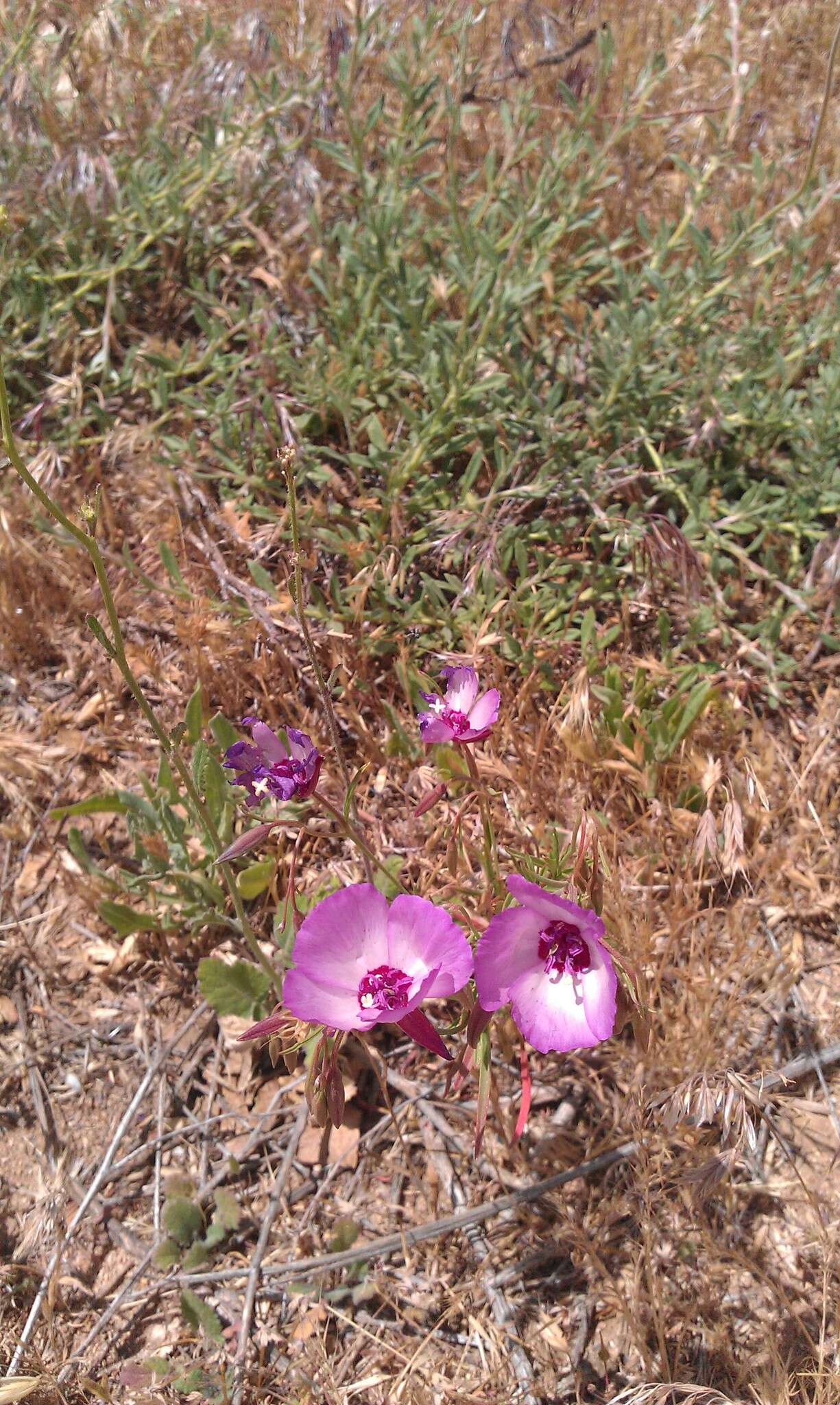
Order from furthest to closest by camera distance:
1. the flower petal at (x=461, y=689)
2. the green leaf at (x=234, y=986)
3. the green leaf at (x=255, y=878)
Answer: the green leaf at (x=255, y=878), the green leaf at (x=234, y=986), the flower petal at (x=461, y=689)

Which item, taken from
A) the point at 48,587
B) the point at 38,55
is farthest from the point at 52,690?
the point at 38,55

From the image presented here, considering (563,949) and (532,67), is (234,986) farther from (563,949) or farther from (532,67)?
(532,67)

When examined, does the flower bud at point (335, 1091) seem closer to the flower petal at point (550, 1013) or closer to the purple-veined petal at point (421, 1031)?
the purple-veined petal at point (421, 1031)

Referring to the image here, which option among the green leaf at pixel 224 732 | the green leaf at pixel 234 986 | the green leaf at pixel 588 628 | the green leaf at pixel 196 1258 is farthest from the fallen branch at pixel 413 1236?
the green leaf at pixel 588 628

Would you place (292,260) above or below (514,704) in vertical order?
above

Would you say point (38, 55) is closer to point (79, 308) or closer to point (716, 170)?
point (79, 308)

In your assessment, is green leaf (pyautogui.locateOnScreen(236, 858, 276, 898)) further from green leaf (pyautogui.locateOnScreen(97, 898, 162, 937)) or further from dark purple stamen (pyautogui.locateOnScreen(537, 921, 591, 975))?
dark purple stamen (pyautogui.locateOnScreen(537, 921, 591, 975))

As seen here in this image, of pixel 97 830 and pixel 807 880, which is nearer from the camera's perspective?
pixel 807 880

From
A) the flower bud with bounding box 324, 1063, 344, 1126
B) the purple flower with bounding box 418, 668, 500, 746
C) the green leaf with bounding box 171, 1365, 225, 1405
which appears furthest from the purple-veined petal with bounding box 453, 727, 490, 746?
the green leaf with bounding box 171, 1365, 225, 1405
